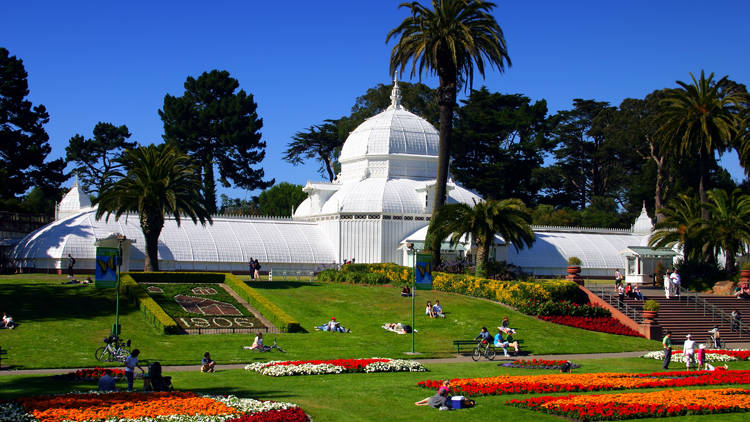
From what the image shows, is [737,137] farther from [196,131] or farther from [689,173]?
[196,131]

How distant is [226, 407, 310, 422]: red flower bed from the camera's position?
712 inches

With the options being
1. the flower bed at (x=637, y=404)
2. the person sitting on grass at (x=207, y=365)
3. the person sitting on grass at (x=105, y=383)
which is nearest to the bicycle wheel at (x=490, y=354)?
the flower bed at (x=637, y=404)

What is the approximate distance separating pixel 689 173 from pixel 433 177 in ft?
117

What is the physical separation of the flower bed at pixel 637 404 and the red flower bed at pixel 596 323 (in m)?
19.4

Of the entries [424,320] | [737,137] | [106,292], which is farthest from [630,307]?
[106,292]

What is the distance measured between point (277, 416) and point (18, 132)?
68152 millimetres

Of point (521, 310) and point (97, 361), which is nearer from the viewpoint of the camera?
point (97, 361)

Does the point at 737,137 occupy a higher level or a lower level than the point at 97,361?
higher

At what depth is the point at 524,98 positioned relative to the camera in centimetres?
10019

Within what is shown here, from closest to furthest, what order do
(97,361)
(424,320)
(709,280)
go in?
(97,361) < (424,320) < (709,280)

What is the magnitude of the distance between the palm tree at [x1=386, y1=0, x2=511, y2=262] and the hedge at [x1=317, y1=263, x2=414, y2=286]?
2.91 m

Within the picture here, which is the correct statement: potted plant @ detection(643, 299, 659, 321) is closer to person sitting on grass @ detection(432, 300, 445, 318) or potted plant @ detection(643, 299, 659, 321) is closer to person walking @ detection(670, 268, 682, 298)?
person walking @ detection(670, 268, 682, 298)

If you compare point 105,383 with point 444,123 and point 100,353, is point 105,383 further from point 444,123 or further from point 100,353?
point 444,123

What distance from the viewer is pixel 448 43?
49.3m
